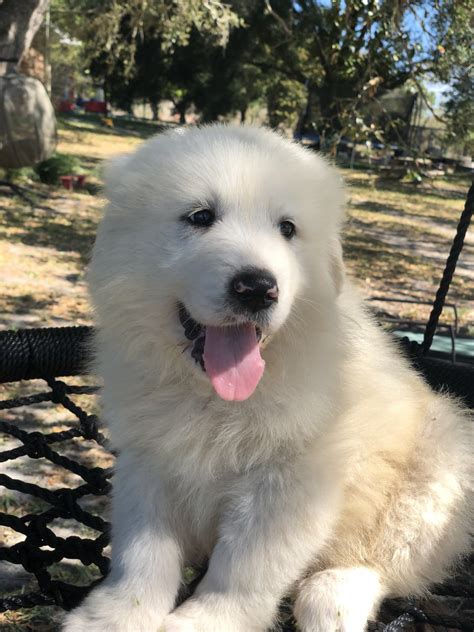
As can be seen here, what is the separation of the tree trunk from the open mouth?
34.8ft

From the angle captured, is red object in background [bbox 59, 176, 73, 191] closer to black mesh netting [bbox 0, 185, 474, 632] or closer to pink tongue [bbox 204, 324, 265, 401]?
black mesh netting [bbox 0, 185, 474, 632]

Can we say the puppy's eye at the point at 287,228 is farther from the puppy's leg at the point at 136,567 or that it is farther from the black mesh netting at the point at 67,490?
the black mesh netting at the point at 67,490

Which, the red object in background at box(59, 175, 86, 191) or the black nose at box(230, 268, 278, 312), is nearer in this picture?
the black nose at box(230, 268, 278, 312)

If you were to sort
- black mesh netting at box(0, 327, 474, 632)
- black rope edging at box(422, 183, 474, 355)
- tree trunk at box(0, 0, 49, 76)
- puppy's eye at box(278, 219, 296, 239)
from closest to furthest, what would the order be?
black mesh netting at box(0, 327, 474, 632)
puppy's eye at box(278, 219, 296, 239)
black rope edging at box(422, 183, 474, 355)
tree trunk at box(0, 0, 49, 76)

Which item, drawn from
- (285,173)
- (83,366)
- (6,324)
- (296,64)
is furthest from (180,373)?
(296,64)

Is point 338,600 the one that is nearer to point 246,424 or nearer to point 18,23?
point 246,424

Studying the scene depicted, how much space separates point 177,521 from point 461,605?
102 centimetres

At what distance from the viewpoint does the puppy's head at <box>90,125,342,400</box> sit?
6.18 feet

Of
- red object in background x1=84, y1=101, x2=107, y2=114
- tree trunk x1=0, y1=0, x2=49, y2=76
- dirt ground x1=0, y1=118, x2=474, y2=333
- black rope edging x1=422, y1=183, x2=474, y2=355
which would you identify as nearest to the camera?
black rope edging x1=422, y1=183, x2=474, y2=355

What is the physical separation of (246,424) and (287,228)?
64cm

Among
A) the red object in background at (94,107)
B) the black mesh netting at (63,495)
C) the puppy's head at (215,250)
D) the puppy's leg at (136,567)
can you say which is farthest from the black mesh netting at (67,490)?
the red object in background at (94,107)

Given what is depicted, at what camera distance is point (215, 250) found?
6.32 ft

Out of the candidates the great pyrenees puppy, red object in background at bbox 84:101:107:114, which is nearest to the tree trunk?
the great pyrenees puppy

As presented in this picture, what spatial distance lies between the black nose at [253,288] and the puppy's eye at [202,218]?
11.3 inches
